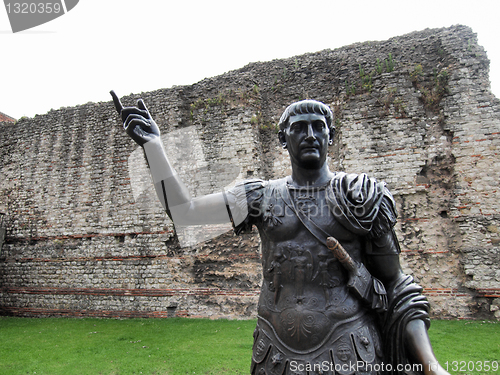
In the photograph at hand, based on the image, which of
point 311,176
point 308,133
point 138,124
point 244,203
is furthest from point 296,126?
point 138,124

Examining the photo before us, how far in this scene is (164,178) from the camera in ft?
5.97

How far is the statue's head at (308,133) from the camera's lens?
1.80 m

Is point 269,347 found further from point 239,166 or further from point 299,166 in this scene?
point 239,166

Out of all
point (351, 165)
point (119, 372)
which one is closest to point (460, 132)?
point (351, 165)

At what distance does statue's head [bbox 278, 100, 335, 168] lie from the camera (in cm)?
180

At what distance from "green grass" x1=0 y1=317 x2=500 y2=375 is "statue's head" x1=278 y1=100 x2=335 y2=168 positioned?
5028mm

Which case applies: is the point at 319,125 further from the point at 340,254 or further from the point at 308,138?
the point at 340,254

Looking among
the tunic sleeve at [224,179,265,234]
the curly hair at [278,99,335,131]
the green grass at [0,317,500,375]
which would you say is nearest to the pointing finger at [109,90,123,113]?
the tunic sleeve at [224,179,265,234]

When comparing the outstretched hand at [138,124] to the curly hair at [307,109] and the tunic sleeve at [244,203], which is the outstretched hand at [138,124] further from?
the curly hair at [307,109]

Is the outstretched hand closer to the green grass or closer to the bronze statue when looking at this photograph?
the bronze statue

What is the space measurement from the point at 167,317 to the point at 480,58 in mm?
10879

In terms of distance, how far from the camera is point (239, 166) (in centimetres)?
1079

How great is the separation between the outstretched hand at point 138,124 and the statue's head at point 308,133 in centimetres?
72

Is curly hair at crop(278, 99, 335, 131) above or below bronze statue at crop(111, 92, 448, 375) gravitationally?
above
